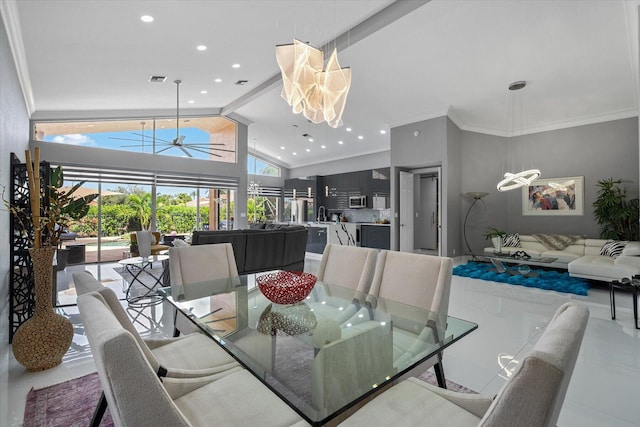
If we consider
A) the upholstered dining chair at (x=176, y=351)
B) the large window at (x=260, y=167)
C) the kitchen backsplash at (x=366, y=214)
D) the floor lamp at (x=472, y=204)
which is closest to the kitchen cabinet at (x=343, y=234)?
the kitchen backsplash at (x=366, y=214)

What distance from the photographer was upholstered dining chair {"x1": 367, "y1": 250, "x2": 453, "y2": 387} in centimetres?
177

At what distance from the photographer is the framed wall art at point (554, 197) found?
647 cm

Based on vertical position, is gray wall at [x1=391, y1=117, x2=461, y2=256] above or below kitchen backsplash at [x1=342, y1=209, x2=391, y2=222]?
above

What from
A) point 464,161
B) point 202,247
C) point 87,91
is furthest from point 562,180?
point 87,91

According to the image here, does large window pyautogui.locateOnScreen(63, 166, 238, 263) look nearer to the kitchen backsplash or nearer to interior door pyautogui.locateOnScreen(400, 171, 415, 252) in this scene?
the kitchen backsplash

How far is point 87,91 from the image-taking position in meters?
5.61

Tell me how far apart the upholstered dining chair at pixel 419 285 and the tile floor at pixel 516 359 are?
0.69m

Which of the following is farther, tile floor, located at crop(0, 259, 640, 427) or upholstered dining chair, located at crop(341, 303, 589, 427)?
tile floor, located at crop(0, 259, 640, 427)

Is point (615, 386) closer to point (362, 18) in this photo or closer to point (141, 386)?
point (141, 386)

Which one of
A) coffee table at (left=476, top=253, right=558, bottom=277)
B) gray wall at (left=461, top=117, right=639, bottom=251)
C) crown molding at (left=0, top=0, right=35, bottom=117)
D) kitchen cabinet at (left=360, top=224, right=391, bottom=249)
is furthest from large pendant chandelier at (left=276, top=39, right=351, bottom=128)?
kitchen cabinet at (left=360, top=224, right=391, bottom=249)

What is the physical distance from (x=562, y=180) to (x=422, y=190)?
134 inches

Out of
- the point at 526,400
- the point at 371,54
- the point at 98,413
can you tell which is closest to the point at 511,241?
the point at 371,54

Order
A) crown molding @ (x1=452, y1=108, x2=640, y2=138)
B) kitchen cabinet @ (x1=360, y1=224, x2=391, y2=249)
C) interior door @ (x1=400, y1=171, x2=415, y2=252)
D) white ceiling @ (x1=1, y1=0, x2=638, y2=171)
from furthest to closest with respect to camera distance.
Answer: kitchen cabinet @ (x1=360, y1=224, x2=391, y2=249) < interior door @ (x1=400, y1=171, x2=415, y2=252) < crown molding @ (x1=452, y1=108, x2=640, y2=138) < white ceiling @ (x1=1, y1=0, x2=638, y2=171)

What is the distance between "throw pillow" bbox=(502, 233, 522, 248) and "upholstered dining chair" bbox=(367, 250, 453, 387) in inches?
215
